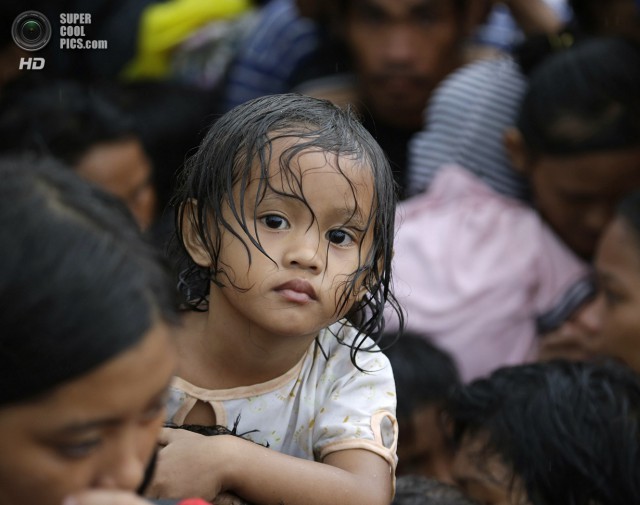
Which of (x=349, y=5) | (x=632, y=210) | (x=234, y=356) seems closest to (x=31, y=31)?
(x=349, y=5)

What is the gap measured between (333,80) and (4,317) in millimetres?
3359

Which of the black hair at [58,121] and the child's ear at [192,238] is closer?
the child's ear at [192,238]

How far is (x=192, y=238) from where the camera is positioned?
6.47ft

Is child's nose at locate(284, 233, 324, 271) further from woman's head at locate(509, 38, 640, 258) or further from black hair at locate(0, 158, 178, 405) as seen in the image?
woman's head at locate(509, 38, 640, 258)

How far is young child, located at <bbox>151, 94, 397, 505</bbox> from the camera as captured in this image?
1800 millimetres

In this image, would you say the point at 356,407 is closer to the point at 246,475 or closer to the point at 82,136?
the point at 246,475

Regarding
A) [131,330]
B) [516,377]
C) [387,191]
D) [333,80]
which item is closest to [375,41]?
[333,80]

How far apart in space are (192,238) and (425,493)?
875mm

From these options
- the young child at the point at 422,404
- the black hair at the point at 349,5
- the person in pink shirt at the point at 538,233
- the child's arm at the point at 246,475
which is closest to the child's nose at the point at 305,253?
the child's arm at the point at 246,475

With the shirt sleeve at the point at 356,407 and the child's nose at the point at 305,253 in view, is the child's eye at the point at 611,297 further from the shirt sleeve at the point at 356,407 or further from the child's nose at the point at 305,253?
the child's nose at the point at 305,253

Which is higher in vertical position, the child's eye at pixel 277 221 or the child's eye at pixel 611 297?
the child's eye at pixel 277 221

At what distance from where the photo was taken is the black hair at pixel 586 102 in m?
3.83

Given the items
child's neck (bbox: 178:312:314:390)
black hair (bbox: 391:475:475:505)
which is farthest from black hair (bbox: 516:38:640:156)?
child's neck (bbox: 178:312:314:390)

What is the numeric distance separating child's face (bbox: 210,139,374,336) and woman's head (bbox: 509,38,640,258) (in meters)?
2.13
